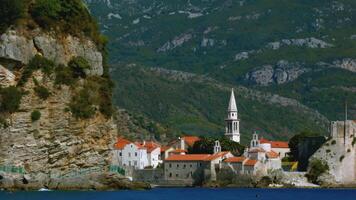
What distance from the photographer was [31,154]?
96.8m

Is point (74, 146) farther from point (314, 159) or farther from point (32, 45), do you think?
point (314, 159)

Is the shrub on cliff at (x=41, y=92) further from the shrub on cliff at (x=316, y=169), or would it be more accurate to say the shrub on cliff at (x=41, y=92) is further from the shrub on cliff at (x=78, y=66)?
the shrub on cliff at (x=316, y=169)

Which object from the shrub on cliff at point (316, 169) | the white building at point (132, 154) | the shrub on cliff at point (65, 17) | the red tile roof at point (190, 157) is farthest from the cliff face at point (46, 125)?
the white building at point (132, 154)

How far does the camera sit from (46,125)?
321 ft

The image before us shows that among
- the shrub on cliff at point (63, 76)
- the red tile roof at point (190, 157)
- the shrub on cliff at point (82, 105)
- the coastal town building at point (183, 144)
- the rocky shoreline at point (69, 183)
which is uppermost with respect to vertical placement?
the shrub on cliff at point (63, 76)

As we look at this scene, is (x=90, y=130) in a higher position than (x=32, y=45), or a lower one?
lower

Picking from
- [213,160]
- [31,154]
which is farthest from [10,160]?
[213,160]

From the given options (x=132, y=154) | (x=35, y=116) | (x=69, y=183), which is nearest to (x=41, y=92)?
(x=35, y=116)

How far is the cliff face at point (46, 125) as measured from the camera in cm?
9662

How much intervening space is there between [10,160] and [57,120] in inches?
229

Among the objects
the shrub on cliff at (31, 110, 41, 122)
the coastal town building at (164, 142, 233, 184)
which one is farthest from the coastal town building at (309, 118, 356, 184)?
the shrub on cliff at (31, 110, 41, 122)

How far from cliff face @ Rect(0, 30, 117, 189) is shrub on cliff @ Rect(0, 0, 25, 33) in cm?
114

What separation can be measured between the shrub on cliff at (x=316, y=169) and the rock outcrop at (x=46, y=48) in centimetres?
4607

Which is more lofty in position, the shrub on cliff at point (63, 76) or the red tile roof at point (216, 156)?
the shrub on cliff at point (63, 76)
